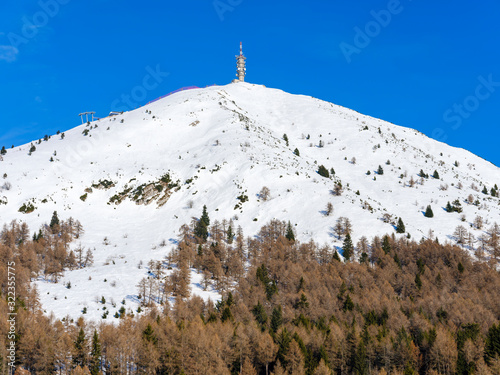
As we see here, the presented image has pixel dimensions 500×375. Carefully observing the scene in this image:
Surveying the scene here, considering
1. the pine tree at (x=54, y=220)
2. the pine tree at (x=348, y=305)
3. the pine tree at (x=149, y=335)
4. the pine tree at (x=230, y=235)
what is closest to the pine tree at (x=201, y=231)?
the pine tree at (x=230, y=235)

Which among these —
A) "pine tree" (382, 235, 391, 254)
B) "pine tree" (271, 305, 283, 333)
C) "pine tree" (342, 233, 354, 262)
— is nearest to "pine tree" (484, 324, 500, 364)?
"pine tree" (271, 305, 283, 333)

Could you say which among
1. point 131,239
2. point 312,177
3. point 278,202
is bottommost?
point 131,239

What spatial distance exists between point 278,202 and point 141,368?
67.2 metres

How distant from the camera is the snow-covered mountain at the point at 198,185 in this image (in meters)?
100

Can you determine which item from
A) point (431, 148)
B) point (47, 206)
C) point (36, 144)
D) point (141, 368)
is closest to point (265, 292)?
point (141, 368)

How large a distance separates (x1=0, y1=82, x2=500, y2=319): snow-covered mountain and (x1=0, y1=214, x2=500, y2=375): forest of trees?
18.0 feet

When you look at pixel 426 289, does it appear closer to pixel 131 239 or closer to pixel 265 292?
pixel 265 292

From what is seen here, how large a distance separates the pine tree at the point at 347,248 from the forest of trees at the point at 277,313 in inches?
Answer: 40.4

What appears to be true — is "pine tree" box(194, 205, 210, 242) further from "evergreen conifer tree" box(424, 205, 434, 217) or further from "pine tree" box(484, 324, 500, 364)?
"evergreen conifer tree" box(424, 205, 434, 217)

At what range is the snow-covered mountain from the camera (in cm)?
10031

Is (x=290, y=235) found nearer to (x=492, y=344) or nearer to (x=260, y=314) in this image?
(x=260, y=314)

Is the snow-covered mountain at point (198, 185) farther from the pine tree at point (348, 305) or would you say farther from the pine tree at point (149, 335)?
the pine tree at point (348, 305)

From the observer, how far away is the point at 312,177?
13088cm

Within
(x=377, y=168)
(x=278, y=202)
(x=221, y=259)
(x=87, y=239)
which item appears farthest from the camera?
(x=377, y=168)
